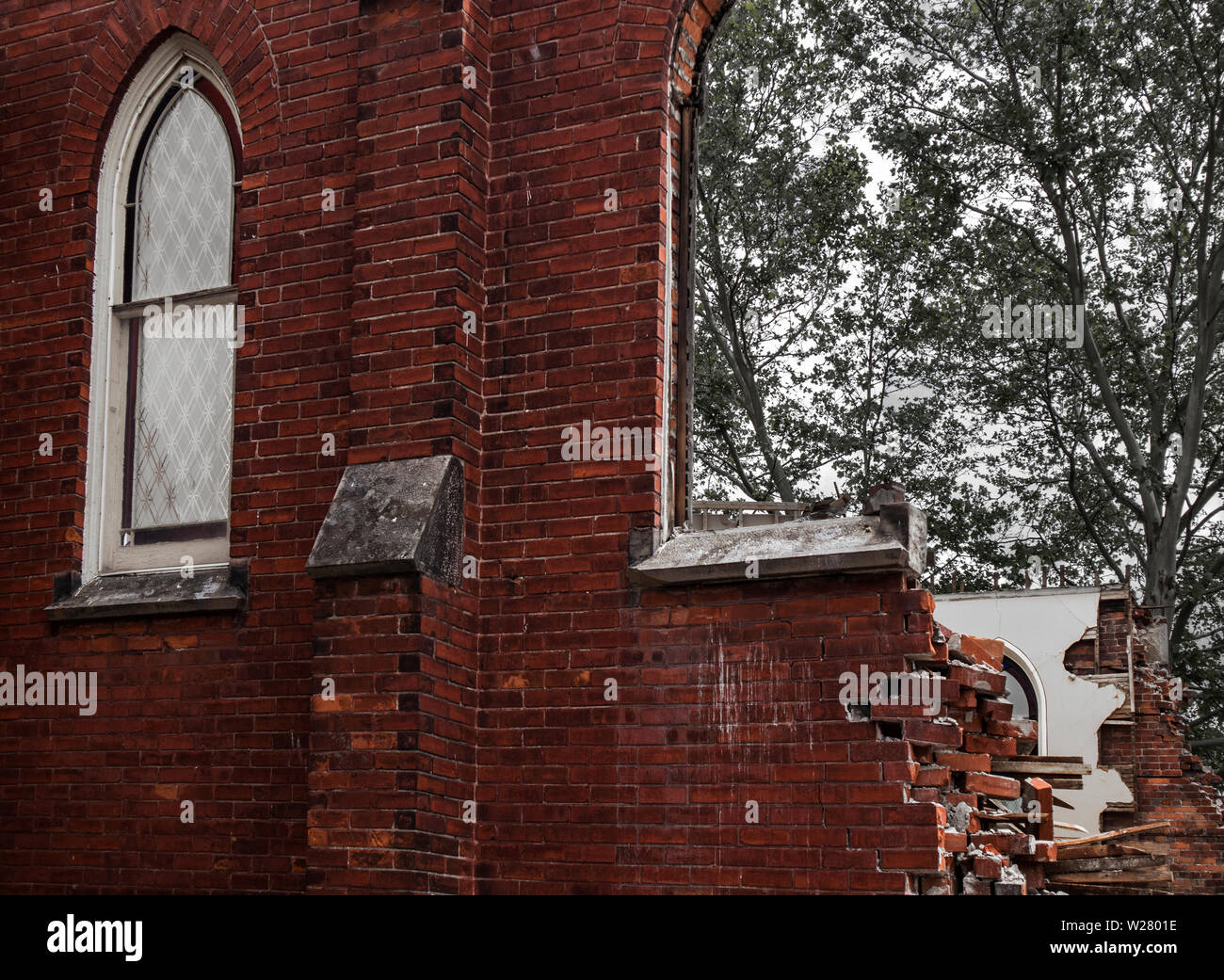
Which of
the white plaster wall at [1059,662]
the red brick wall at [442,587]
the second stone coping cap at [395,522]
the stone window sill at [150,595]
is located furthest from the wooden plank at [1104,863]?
the white plaster wall at [1059,662]

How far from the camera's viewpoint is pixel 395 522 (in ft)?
18.6

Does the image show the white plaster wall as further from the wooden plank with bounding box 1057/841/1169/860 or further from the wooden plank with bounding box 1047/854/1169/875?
the wooden plank with bounding box 1047/854/1169/875

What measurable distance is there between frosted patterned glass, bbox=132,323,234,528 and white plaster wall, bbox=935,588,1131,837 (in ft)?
46.9

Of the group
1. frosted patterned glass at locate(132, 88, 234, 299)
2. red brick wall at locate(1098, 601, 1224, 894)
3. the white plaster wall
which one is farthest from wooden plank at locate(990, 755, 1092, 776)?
the white plaster wall

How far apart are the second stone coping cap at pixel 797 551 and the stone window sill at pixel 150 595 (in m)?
2.17

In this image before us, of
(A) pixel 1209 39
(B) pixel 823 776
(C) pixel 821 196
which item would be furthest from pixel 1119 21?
(B) pixel 823 776

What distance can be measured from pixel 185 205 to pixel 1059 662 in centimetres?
1681

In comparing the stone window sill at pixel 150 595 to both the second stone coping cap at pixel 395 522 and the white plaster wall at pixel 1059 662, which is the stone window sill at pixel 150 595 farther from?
the white plaster wall at pixel 1059 662

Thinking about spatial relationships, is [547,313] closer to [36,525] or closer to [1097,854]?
[36,525]

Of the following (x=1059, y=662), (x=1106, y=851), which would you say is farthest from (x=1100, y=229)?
(x=1106, y=851)

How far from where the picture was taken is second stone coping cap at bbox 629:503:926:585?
5.18 m

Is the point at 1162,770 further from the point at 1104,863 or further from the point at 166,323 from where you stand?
the point at 166,323

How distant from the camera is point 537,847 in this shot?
570 cm

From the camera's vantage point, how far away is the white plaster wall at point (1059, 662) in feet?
62.6
